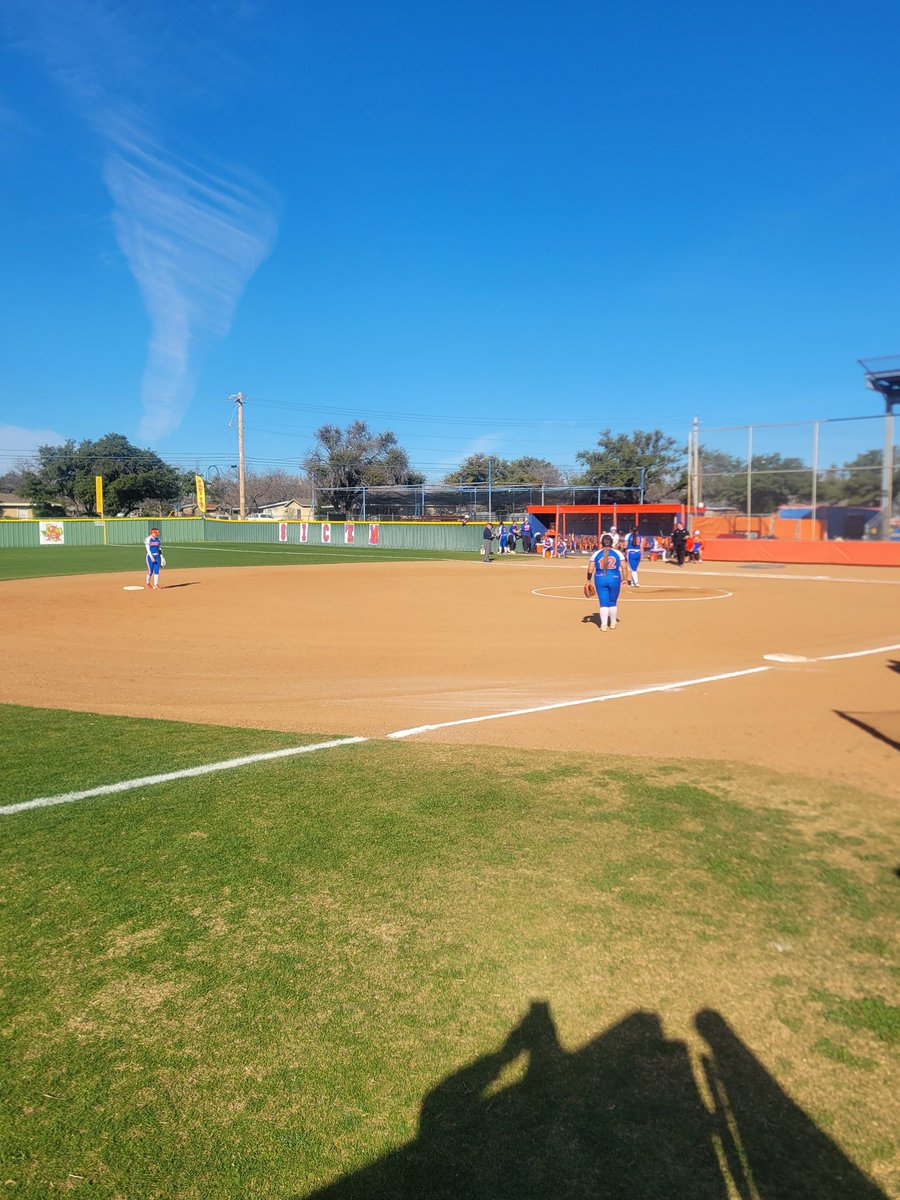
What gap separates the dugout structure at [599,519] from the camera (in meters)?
52.4

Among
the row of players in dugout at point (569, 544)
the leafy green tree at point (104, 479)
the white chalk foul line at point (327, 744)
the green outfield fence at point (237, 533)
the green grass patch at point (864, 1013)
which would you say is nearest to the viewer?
the green grass patch at point (864, 1013)

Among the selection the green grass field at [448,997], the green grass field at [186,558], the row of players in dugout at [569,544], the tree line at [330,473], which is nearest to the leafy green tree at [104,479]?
the tree line at [330,473]

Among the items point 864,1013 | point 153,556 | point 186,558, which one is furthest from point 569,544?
point 864,1013

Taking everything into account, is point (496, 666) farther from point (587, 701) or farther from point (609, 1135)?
point (609, 1135)

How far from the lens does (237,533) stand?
65.7 m

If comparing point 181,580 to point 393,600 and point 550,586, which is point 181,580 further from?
point 550,586

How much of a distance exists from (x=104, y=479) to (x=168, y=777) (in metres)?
80.3

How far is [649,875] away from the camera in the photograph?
4508 millimetres

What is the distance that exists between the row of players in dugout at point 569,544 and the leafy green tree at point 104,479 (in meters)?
43.4

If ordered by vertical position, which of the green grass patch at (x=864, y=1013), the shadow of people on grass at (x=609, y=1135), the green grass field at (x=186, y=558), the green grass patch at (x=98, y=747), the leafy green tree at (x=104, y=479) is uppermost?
the leafy green tree at (x=104, y=479)

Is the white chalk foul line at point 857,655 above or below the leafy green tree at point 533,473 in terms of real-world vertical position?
below

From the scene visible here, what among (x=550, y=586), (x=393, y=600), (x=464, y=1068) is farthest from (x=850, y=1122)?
(x=550, y=586)

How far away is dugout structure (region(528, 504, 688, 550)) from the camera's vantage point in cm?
5244

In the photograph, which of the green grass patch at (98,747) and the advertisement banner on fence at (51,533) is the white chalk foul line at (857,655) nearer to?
the green grass patch at (98,747)
